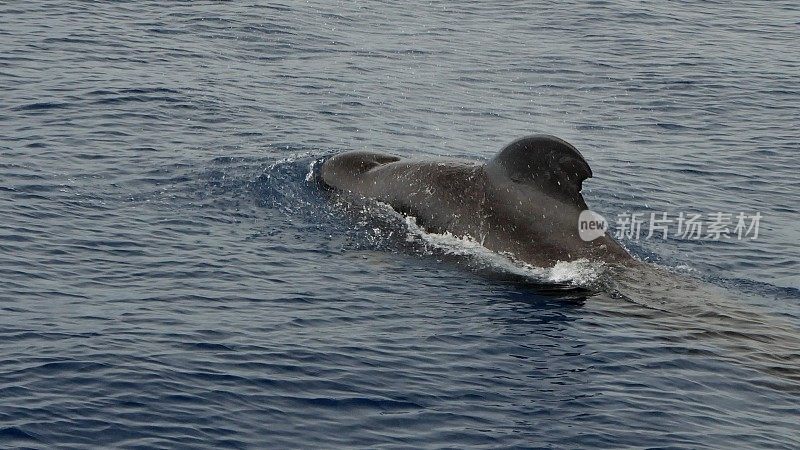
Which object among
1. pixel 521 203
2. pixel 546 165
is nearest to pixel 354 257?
pixel 521 203

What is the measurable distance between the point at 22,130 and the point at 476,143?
1041 cm

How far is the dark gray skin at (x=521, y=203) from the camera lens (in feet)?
71.3

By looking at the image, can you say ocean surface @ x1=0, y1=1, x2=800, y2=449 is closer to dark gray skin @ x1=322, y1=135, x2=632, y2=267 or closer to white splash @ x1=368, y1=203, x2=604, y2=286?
white splash @ x1=368, y1=203, x2=604, y2=286

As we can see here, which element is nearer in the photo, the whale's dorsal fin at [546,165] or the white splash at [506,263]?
the white splash at [506,263]

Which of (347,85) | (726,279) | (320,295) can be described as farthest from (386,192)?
(347,85)

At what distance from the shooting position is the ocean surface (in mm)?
16375

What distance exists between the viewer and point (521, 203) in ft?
72.5

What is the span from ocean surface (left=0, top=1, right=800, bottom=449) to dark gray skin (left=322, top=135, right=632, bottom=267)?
41 cm

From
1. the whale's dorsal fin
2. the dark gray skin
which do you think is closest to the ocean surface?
the dark gray skin

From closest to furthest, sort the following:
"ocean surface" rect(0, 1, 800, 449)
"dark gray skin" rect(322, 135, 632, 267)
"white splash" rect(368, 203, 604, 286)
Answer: "ocean surface" rect(0, 1, 800, 449) → "white splash" rect(368, 203, 604, 286) → "dark gray skin" rect(322, 135, 632, 267)

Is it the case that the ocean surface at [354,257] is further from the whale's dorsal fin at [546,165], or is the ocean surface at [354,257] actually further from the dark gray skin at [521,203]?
the whale's dorsal fin at [546,165]

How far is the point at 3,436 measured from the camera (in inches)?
599

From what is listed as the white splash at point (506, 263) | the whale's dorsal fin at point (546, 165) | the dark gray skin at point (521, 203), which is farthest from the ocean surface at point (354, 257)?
the whale's dorsal fin at point (546, 165)

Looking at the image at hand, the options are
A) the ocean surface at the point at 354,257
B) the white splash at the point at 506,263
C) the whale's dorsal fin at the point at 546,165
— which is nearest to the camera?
the ocean surface at the point at 354,257
